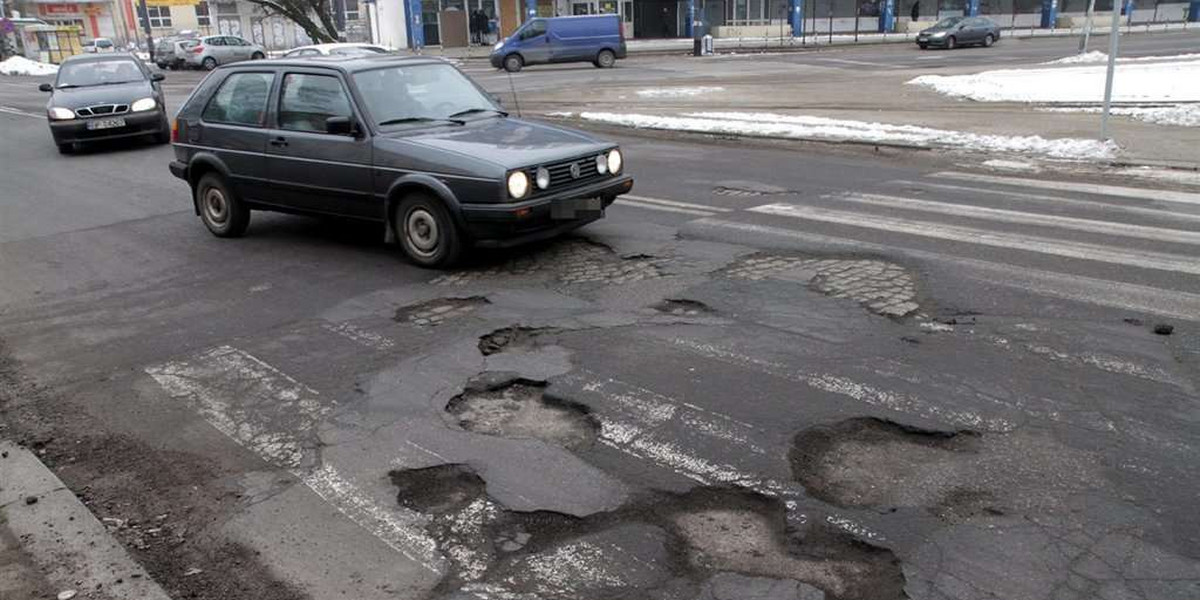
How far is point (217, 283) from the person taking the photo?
7184mm

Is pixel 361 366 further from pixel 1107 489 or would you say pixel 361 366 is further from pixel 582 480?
pixel 1107 489

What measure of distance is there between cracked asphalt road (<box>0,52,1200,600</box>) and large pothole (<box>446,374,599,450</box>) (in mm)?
17

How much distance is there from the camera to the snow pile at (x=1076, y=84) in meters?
17.8

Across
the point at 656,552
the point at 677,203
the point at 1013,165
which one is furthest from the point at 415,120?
the point at 1013,165

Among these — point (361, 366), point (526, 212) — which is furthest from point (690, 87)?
point (361, 366)

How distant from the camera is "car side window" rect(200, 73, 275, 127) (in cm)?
797

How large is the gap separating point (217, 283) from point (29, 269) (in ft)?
7.11

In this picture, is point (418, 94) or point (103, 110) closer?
point (418, 94)

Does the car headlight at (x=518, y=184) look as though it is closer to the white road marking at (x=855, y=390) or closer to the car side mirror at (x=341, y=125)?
the car side mirror at (x=341, y=125)

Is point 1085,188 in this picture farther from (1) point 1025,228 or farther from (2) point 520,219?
(2) point 520,219

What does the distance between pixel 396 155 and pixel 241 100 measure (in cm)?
219

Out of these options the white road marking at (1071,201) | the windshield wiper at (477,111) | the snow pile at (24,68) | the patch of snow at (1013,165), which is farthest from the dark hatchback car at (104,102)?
the snow pile at (24,68)

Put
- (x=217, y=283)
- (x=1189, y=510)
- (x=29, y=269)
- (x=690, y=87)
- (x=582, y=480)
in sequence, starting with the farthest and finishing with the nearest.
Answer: (x=690, y=87) → (x=29, y=269) → (x=217, y=283) → (x=582, y=480) → (x=1189, y=510)

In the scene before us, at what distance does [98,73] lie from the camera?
17.0m
